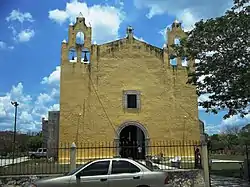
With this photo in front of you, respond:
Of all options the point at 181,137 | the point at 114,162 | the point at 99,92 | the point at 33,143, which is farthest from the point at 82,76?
the point at 33,143

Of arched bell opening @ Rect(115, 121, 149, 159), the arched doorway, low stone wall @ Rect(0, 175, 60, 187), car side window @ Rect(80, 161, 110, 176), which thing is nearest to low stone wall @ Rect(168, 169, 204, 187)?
car side window @ Rect(80, 161, 110, 176)

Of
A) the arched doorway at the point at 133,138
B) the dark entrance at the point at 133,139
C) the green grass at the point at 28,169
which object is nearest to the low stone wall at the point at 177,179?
the green grass at the point at 28,169

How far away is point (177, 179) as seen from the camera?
13547mm

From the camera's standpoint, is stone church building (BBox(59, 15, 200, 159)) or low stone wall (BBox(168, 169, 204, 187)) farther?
stone church building (BBox(59, 15, 200, 159))

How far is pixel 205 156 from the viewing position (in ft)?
45.6

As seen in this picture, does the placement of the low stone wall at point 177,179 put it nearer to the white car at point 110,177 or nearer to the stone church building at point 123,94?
the white car at point 110,177

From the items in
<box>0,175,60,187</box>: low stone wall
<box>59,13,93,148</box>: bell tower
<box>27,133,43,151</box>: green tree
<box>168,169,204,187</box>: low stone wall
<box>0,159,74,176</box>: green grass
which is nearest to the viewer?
<box>0,175,60,187</box>: low stone wall

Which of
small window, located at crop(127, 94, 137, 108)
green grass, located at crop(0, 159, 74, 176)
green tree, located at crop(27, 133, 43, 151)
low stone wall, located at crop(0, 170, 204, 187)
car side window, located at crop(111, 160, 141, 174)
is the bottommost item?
low stone wall, located at crop(0, 170, 204, 187)

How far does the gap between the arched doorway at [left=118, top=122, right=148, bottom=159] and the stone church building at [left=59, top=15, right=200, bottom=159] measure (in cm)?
8

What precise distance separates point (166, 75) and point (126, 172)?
20145mm

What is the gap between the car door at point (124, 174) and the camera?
384 inches

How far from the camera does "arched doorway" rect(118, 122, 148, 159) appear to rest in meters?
27.6

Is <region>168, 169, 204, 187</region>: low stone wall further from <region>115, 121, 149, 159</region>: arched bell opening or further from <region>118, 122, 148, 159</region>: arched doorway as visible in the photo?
<region>118, 122, 148, 159</region>: arched doorway

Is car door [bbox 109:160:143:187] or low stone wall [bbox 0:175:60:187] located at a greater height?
car door [bbox 109:160:143:187]
